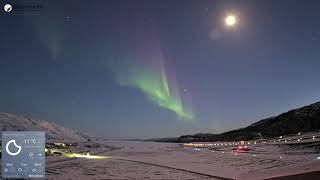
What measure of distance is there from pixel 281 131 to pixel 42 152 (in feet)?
604

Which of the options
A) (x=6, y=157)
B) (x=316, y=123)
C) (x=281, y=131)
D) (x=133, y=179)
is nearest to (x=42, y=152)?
(x=6, y=157)

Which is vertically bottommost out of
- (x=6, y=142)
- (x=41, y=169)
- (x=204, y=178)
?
(x=204, y=178)

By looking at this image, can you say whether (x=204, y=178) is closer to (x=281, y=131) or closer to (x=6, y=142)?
(x=6, y=142)

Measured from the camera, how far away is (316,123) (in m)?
160
